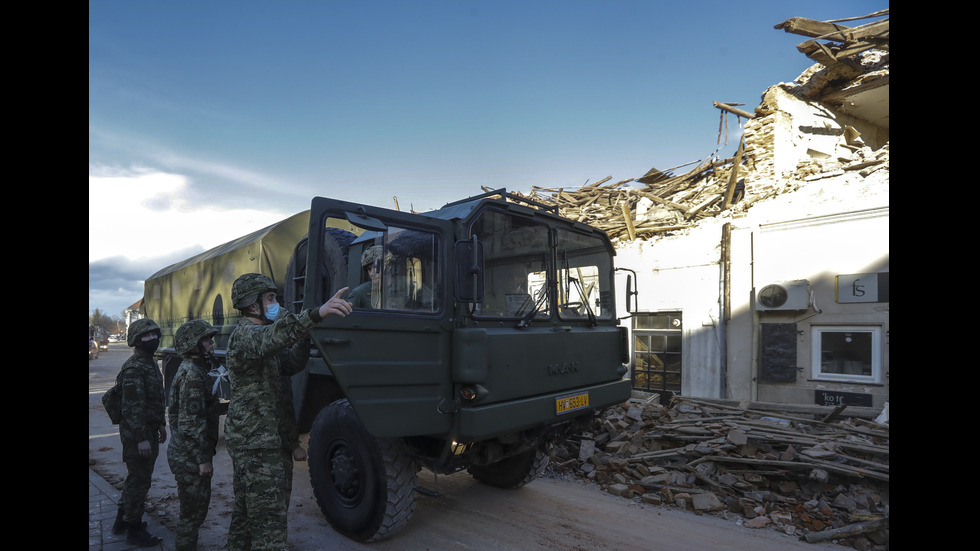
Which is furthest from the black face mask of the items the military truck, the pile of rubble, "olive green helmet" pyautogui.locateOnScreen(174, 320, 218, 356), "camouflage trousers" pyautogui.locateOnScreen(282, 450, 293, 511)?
the pile of rubble

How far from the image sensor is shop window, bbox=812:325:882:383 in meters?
8.34

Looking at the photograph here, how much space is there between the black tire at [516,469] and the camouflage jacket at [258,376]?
8.38 ft

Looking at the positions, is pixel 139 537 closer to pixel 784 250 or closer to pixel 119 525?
pixel 119 525

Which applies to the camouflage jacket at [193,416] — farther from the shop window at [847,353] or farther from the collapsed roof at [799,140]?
the shop window at [847,353]

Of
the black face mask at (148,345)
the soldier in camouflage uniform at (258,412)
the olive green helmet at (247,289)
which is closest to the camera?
the soldier in camouflage uniform at (258,412)

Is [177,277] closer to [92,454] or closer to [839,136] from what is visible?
[92,454]

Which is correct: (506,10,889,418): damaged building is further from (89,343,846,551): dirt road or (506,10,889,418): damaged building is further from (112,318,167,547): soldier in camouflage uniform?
(112,318,167,547): soldier in camouflage uniform

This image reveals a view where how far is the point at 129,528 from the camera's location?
413cm

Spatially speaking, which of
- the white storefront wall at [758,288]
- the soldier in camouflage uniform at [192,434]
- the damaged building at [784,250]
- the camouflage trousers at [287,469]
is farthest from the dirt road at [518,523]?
the white storefront wall at [758,288]

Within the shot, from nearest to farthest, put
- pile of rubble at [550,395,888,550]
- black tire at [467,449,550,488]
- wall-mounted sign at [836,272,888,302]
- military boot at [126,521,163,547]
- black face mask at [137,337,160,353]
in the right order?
military boot at [126,521,163,547], black face mask at [137,337,160,353], pile of rubble at [550,395,888,550], black tire at [467,449,550,488], wall-mounted sign at [836,272,888,302]

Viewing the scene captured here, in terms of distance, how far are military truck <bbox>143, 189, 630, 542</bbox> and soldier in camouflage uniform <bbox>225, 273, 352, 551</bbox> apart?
302 millimetres

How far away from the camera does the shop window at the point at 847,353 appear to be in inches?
328

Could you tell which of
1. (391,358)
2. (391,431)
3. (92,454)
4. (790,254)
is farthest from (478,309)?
(790,254)
